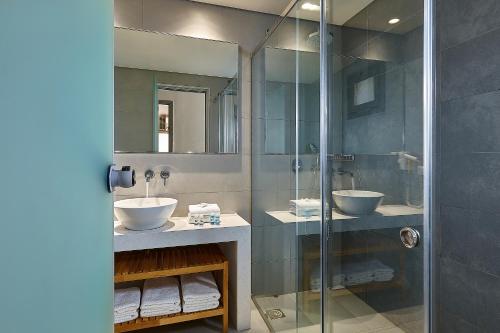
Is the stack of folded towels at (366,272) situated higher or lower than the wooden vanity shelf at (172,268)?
higher

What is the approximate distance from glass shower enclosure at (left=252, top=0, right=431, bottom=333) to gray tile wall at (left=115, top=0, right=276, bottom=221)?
0.81ft

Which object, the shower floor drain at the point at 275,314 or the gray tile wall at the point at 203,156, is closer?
the shower floor drain at the point at 275,314

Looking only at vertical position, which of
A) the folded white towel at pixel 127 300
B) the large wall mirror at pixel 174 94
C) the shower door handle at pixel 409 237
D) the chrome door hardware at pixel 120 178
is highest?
the large wall mirror at pixel 174 94

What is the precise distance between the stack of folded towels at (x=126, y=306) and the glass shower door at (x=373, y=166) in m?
1.13

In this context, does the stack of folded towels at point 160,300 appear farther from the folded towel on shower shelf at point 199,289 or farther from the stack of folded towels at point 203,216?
the stack of folded towels at point 203,216

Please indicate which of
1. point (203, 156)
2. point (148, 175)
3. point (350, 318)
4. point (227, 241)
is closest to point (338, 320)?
point (350, 318)

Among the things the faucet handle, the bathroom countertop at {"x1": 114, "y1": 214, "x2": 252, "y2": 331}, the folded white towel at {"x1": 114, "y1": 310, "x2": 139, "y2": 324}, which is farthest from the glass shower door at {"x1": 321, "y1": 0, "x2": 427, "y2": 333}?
the faucet handle

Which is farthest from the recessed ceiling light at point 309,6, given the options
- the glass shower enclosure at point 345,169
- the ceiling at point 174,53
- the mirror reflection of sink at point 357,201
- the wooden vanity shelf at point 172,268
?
the wooden vanity shelf at point 172,268

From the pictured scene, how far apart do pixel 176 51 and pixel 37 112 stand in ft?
6.76

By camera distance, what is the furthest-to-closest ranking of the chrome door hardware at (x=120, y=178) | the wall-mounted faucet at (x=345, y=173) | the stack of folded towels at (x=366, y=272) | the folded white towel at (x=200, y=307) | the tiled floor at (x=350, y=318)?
the folded white towel at (x=200, y=307) → the wall-mounted faucet at (x=345, y=173) → the stack of folded towels at (x=366, y=272) → the tiled floor at (x=350, y=318) → the chrome door hardware at (x=120, y=178)

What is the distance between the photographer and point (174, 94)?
2.13m

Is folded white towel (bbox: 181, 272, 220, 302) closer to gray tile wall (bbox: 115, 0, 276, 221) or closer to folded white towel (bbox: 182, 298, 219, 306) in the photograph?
folded white towel (bbox: 182, 298, 219, 306)

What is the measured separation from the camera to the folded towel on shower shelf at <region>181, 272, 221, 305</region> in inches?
68.9

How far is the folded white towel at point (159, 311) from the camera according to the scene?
1.66 meters
